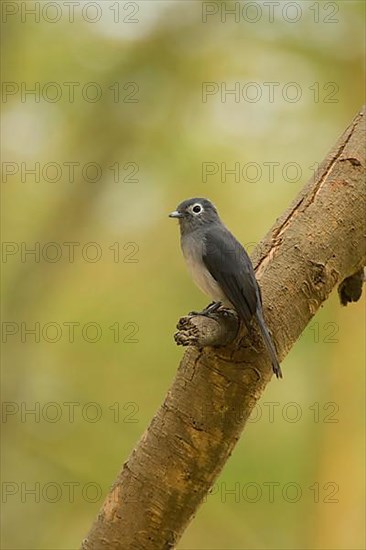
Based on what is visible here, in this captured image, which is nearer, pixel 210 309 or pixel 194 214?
pixel 210 309

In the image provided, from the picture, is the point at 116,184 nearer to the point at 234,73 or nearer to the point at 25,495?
the point at 234,73

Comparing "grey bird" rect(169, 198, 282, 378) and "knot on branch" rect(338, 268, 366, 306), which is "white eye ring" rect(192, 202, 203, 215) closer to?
"grey bird" rect(169, 198, 282, 378)

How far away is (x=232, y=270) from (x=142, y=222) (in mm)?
2232

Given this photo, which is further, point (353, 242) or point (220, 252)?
point (353, 242)

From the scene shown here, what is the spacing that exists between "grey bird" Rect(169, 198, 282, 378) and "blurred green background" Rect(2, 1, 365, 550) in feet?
5.62

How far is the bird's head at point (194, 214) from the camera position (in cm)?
258

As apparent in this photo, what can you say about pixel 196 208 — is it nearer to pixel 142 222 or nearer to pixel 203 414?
pixel 203 414

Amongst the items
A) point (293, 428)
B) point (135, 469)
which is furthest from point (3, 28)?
point (135, 469)

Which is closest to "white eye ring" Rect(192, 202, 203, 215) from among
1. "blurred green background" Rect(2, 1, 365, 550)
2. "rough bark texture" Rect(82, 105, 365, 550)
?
"rough bark texture" Rect(82, 105, 365, 550)

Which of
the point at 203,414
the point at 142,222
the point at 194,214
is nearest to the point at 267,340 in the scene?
the point at 203,414

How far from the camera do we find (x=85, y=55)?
4.60m

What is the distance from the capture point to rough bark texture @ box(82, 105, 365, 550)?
2301 millimetres

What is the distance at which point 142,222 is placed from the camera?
446 cm

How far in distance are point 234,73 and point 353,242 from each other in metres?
2.21
